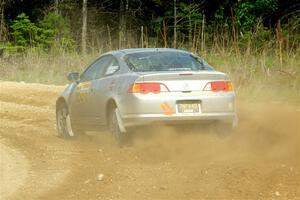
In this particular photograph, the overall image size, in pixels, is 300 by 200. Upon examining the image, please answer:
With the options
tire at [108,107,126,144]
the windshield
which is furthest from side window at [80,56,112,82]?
tire at [108,107,126,144]

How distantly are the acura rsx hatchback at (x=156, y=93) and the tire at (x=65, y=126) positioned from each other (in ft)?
2.94

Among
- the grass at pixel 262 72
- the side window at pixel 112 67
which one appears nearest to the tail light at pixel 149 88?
the side window at pixel 112 67

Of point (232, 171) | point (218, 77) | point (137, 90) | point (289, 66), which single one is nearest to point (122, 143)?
point (137, 90)

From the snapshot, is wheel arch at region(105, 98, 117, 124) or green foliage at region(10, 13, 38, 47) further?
green foliage at region(10, 13, 38, 47)

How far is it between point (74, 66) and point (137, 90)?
53.6 ft

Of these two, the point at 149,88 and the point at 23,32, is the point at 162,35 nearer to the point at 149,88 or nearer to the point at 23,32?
the point at 149,88

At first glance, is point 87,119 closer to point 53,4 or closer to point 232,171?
point 232,171

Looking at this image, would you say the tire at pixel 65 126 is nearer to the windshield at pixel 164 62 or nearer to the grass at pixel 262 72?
the windshield at pixel 164 62

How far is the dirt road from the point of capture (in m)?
8.12

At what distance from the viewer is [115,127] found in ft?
36.5

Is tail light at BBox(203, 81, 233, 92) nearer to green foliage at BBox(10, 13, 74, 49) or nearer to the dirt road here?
the dirt road

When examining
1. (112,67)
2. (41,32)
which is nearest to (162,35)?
(112,67)

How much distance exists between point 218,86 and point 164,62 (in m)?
0.97

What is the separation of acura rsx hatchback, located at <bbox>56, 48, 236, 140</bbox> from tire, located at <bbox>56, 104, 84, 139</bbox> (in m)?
0.89
